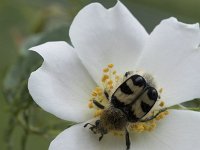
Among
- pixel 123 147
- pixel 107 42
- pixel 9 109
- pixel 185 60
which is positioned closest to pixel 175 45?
pixel 185 60

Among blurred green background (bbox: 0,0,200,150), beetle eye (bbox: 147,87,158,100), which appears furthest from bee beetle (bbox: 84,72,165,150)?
blurred green background (bbox: 0,0,200,150)

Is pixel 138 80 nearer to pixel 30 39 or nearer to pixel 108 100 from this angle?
pixel 108 100

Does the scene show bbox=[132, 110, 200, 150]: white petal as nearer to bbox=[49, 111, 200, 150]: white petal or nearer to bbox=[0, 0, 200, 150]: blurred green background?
bbox=[49, 111, 200, 150]: white petal

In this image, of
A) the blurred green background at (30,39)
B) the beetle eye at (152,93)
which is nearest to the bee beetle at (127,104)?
the beetle eye at (152,93)

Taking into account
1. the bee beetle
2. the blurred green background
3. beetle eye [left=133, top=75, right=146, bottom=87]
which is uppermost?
beetle eye [left=133, top=75, right=146, bottom=87]

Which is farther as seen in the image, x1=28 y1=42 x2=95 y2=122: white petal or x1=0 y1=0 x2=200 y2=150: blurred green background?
x1=0 y1=0 x2=200 y2=150: blurred green background

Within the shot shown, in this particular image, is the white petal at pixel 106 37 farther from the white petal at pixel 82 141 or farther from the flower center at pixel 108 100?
the white petal at pixel 82 141

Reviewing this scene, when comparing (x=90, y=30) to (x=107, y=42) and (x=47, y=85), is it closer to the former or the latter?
(x=107, y=42)
